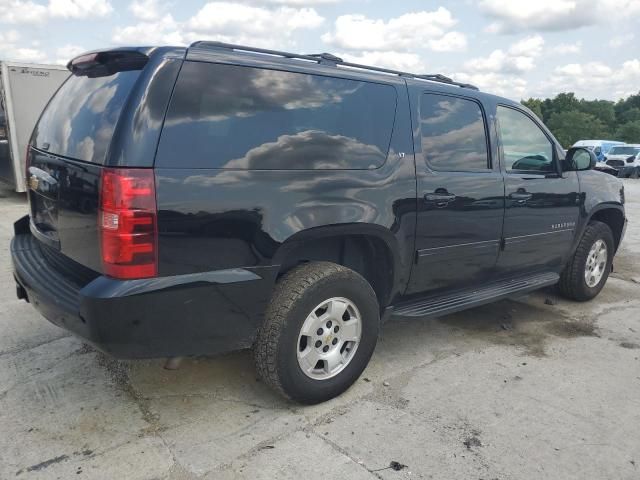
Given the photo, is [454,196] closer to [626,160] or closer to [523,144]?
[523,144]

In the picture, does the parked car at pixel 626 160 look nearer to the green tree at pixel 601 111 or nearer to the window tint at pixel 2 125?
the window tint at pixel 2 125

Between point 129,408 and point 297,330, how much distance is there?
1035 millimetres

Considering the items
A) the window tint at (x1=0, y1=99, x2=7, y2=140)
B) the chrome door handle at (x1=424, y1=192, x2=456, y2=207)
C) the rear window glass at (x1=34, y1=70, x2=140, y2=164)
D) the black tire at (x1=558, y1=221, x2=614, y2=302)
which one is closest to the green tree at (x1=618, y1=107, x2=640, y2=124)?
the window tint at (x1=0, y1=99, x2=7, y2=140)

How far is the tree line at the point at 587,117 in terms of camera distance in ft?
212

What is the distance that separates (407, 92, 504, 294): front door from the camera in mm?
3584

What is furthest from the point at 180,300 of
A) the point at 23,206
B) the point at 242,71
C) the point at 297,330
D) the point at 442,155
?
the point at 23,206

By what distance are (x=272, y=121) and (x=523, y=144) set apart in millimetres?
2438

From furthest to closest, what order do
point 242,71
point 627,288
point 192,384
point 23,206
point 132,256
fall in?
1. point 23,206
2. point 627,288
3. point 192,384
4. point 242,71
5. point 132,256

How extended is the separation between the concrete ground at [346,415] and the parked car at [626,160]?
26107mm

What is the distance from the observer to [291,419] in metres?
3.05

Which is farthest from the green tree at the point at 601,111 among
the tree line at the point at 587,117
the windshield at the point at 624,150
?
the windshield at the point at 624,150

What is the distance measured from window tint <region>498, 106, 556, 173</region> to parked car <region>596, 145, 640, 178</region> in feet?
81.8

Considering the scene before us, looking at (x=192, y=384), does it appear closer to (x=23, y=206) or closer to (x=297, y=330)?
(x=297, y=330)

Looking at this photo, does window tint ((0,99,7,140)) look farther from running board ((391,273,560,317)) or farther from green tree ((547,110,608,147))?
green tree ((547,110,608,147))
